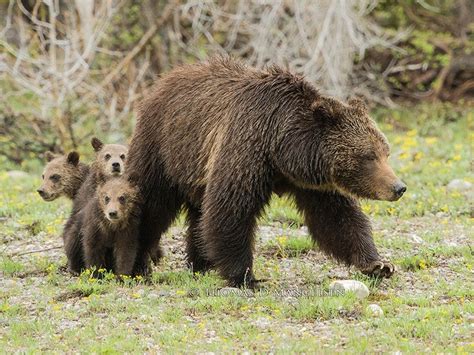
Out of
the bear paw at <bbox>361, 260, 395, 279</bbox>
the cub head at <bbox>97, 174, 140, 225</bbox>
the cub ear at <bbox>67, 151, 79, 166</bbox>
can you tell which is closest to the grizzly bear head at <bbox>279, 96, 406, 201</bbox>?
the bear paw at <bbox>361, 260, 395, 279</bbox>

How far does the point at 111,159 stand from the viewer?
9039 millimetres

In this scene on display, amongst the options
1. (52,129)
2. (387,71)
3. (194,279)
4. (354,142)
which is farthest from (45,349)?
(387,71)

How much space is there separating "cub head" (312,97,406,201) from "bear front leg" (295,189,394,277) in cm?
44

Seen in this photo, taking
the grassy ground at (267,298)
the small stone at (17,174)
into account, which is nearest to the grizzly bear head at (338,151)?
the grassy ground at (267,298)

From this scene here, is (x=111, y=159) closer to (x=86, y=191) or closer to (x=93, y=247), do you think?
(x=86, y=191)

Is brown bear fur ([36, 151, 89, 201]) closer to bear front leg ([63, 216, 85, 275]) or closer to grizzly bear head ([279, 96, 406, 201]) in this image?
bear front leg ([63, 216, 85, 275])

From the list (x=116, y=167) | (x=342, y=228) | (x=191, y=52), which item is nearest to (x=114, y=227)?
(x=116, y=167)

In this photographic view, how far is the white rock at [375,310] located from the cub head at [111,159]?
3.00 metres

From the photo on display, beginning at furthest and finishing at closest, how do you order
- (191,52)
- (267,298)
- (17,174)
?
(191,52), (17,174), (267,298)

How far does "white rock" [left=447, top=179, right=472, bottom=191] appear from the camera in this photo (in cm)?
1190

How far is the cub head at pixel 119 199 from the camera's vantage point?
27.1ft

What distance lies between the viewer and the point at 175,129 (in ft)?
27.4

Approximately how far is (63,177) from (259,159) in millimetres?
2770

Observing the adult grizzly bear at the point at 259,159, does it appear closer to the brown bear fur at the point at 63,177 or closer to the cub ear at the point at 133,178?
the cub ear at the point at 133,178
